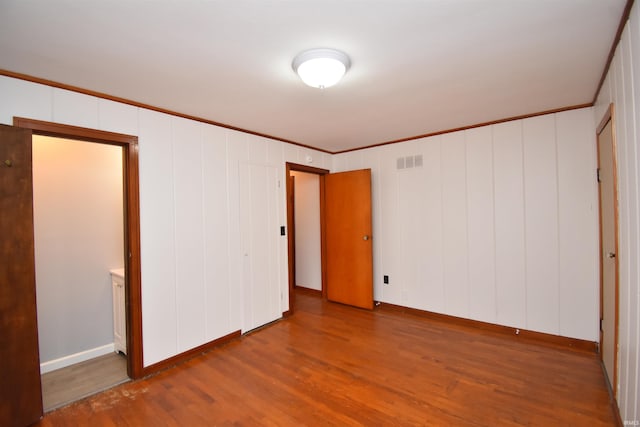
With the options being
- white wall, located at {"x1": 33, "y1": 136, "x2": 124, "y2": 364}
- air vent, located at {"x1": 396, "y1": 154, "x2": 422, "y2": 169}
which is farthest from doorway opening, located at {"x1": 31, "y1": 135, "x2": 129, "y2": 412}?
air vent, located at {"x1": 396, "y1": 154, "x2": 422, "y2": 169}

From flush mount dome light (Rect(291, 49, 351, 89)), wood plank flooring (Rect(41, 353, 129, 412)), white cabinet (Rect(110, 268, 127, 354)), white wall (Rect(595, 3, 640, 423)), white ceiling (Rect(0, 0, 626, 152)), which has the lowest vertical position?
wood plank flooring (Rect(41, 353, 129, 412))

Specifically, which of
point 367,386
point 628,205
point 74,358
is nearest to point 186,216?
point 74,358

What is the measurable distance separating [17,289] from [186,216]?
124cm

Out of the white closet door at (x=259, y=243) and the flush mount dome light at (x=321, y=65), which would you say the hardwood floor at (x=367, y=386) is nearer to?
the white closet door at (x=259, y=243)

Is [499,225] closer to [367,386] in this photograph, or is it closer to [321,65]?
[367,386]

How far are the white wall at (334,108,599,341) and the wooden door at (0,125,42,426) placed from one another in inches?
142

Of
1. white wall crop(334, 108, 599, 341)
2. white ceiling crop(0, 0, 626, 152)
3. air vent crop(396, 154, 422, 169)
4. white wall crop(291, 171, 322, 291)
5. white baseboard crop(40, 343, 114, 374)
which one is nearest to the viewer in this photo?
white ceiling crop(0, 0, 626, 152)

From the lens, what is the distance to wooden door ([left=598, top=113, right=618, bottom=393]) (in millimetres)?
2062

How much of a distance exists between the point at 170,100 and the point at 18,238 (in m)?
1.45

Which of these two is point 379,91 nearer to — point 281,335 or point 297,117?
point 297,117

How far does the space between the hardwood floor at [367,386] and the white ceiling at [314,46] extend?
2364mm

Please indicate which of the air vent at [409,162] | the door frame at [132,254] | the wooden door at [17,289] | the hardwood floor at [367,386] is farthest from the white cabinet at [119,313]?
the air vent at [409,162]

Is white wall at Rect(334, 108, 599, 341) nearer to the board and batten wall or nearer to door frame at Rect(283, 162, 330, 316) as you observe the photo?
door frame at Rect(283, 162, 330, 316)

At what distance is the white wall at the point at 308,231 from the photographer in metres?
4.84
